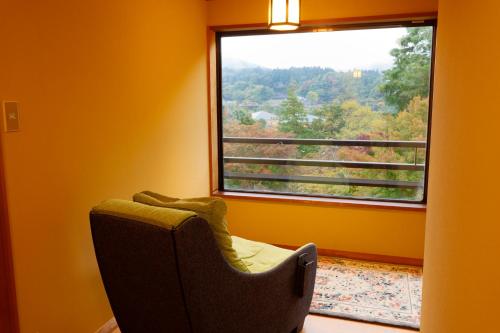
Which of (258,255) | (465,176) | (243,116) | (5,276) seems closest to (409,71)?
(243,116)

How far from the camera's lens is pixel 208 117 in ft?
13.8

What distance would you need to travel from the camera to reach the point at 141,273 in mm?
1878

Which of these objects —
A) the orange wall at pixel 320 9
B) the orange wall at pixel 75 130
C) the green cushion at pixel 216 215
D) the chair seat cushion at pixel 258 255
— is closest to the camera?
the green cushion at pixel 216 215

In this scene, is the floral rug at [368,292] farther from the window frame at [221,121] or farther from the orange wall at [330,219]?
the window frame at [221,121]

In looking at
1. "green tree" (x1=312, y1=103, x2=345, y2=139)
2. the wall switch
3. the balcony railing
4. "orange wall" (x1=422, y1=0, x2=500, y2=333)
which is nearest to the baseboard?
the balcony railing

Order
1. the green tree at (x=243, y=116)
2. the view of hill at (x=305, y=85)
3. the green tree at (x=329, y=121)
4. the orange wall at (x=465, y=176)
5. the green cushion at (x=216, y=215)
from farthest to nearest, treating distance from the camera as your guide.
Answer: the green tree at (x=243, y=116) → the green tree at (x=329, y=121) → the view of hill at (x=305, y=85) → the green cushion at (x=216, y=215) → the orange wall at (x=465, y=176)

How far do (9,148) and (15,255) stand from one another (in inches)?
20.1

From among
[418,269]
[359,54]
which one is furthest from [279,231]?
[359,54]

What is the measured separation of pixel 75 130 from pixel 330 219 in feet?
8.22

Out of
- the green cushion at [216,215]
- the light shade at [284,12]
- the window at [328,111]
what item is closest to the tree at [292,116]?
the window at [328,111]

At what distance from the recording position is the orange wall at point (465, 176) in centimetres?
104

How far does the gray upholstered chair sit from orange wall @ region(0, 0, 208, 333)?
1.11 feet

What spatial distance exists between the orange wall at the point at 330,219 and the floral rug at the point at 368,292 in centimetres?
20

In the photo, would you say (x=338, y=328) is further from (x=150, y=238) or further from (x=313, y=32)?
(x=313, y=32)
